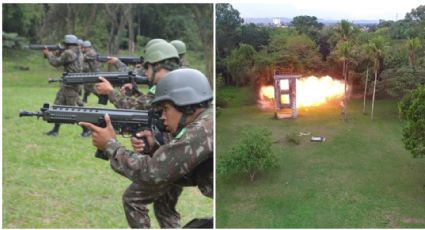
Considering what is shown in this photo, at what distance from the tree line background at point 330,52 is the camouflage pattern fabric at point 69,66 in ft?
7.82

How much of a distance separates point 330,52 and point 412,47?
43 centimetres

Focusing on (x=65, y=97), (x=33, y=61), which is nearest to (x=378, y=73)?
(x=65, y=97)

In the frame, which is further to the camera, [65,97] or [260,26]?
[65,97]

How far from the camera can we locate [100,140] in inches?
81.4

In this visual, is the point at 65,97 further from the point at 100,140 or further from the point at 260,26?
the point at 100,140

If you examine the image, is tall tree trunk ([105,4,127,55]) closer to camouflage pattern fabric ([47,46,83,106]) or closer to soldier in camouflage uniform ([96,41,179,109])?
camouflage pattern fabric ([47,46,83,106])

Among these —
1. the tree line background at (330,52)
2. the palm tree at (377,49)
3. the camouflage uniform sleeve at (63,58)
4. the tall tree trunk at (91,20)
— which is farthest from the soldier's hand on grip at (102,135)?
the tall tree trunk at (91,20)

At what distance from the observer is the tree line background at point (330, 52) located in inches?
116

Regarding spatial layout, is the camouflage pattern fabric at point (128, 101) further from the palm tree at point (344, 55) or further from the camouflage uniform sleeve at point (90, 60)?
the camouflage uniform sleeve at point (90, 60)

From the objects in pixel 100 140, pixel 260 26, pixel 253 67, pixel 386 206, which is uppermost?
pixel 260 26

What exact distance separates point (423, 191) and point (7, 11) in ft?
11.9

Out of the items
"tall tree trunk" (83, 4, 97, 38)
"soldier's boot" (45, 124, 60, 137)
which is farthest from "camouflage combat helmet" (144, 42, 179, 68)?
"tall tree trunk" (83, 4, 97, 38)

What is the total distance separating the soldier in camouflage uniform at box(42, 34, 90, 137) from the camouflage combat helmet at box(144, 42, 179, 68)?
2309 millimetres

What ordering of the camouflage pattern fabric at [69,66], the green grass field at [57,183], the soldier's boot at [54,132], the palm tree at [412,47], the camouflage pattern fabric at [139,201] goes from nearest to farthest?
1. the camouflage pattern fabric at [139,201]
2. the palm tree at [412,47]
3. the green grass field at [57,183]
4. the camouflage pattern fabric at [69,66]
5. the soldier's boot at [54,132]
